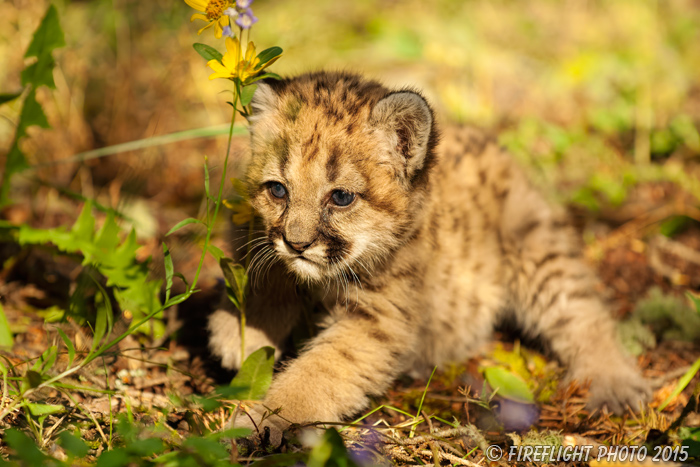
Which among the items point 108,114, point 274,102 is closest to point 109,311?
point 274,102

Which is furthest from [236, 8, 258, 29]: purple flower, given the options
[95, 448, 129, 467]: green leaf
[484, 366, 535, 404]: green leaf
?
[484, 366, 535, 404]: green leaf

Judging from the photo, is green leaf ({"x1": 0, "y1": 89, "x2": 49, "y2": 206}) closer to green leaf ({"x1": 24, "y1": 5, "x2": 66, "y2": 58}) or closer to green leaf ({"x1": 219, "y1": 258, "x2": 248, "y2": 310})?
green leaf ({"x1": 24, "y1": 5, "x2": 66, "y2": 58})

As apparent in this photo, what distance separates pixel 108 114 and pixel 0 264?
7.40 ft

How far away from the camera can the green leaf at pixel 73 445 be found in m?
1.95

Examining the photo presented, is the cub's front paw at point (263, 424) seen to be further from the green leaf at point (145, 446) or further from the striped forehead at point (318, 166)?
the striped forehead at point (318, 166)

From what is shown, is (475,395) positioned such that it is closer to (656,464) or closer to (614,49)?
(656,464)

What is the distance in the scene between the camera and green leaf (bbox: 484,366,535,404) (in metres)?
3.37

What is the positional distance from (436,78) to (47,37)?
15.6 ft

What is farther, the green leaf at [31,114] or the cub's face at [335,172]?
the green leaf at [31,114]

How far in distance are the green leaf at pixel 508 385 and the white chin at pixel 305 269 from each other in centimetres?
127

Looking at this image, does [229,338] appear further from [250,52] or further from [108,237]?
[250,52]

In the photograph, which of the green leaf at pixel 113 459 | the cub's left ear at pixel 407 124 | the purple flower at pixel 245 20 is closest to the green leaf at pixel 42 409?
the green leaf at pixel 113 459

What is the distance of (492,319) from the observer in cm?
421

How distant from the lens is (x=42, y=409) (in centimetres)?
249
